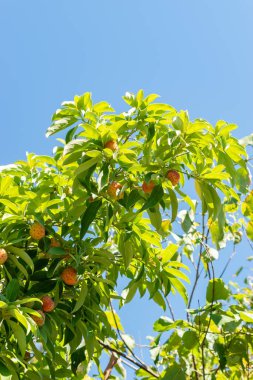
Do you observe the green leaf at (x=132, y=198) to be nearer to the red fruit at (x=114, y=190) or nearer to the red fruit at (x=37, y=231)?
the red fruit at (x=114, y=190)

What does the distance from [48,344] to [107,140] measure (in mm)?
683

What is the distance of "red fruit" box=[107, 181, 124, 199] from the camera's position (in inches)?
67.1

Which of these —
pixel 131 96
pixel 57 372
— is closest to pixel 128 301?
pixel 57 372

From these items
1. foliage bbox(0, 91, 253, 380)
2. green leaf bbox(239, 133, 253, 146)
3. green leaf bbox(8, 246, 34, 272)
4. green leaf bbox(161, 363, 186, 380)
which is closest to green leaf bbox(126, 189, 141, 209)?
foliage bbox(0, 91, 253, 380)

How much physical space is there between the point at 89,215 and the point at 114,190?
0.38 ft

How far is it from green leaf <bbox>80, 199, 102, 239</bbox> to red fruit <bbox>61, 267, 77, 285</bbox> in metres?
0.14

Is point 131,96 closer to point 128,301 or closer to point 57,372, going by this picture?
point 128,301

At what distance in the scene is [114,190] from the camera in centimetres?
171

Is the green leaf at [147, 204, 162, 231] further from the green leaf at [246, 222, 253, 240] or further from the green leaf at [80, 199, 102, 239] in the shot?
the green leaf at [246, 222, 253, 240]

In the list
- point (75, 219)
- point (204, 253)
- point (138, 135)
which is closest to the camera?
point (75, 219)

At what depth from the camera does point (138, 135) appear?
193 centimetres

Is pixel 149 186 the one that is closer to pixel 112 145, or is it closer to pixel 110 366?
pixel 112 145

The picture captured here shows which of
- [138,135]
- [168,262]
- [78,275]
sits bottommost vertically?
[78,275]

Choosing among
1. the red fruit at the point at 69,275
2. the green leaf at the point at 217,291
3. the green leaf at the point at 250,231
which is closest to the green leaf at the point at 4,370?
the red fruit at the point at 69,275
